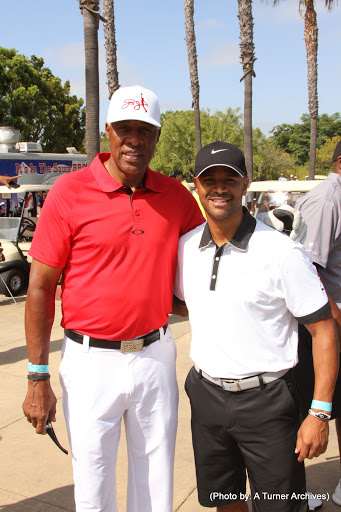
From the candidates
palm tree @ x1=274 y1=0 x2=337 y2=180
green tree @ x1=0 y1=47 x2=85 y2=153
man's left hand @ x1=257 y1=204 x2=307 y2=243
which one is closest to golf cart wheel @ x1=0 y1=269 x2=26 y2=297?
man's left hand @ x1=257 y1=204 x2=307 y2=243

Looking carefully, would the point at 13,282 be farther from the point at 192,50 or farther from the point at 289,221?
the point at 192,50

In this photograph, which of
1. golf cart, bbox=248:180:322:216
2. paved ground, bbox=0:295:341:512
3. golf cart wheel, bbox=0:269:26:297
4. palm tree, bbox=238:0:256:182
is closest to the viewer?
paved ground, bbox=0:295:341:512

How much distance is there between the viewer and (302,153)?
67000 mm

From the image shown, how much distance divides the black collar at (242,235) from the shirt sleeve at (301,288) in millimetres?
180

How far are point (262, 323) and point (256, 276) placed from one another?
0.20 meters

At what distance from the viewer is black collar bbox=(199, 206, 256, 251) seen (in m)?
2.07

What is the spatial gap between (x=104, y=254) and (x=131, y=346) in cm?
43

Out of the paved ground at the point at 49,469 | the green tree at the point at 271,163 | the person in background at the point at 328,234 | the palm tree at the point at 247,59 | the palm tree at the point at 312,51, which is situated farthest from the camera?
the green tree at the point at 271,163

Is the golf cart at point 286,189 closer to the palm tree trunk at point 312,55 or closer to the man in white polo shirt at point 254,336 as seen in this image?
the man in white polo shirt at point 254,336

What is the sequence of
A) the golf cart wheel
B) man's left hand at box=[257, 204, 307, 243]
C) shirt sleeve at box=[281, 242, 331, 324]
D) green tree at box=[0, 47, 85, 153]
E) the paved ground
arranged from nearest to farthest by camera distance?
shirt sleeve at box=[281, 242, 331, 324] → man's left hand at box=[257, 204, 307, 243] → the paved ground → the golf cart wheel → green tree at box=[0, 47, 85, 153]

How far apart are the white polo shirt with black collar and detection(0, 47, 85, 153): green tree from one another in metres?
31.9

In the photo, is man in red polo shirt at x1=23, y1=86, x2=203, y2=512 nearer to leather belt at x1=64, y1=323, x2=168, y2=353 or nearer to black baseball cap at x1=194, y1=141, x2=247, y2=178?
leather belt at x1=64, y1=323, x2=168, y2=353

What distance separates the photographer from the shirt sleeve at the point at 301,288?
199 cm

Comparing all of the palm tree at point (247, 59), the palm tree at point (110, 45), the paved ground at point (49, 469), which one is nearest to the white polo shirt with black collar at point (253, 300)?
the paved ground at point (49, 469)
